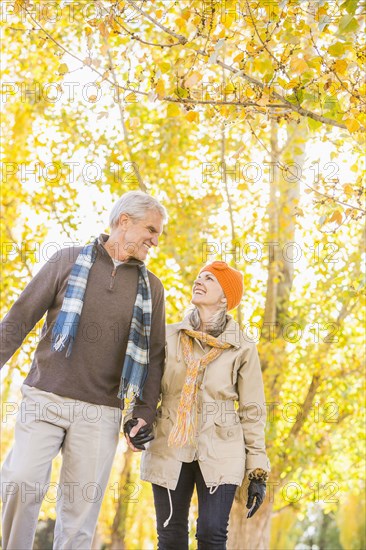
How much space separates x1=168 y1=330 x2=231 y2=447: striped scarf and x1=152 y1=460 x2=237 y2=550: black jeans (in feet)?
0.60

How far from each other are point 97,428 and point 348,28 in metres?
2.15

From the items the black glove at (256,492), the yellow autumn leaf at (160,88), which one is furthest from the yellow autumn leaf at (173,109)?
the black glove at (256,492)

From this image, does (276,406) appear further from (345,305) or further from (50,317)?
(50,317)

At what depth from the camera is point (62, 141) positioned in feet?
29.9

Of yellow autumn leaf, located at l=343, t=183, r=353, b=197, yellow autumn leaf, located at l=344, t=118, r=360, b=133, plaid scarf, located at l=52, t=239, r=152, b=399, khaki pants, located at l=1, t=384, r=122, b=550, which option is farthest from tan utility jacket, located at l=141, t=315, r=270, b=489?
yellow autumn leaf, located at l=344, t=118, r=360, b=133

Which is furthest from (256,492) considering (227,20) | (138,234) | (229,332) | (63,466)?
(227,20)

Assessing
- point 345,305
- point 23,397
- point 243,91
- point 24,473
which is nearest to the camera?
point 24,473

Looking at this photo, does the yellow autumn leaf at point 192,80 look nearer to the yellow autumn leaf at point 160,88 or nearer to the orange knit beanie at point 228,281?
the yellow autumn leaf at point 160,88

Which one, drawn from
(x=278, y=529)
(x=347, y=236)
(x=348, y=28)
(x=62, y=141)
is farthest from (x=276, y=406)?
(x=278, y=529)

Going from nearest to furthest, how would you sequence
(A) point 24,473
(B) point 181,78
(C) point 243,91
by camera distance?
1. (A) point 24,473
2. (B) point 181,78
3. (C) point 243,91

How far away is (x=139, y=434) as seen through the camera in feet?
13.4

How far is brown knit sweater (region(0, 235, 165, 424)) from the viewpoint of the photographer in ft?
12.8

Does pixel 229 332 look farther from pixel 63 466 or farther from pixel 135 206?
pixel 63 466

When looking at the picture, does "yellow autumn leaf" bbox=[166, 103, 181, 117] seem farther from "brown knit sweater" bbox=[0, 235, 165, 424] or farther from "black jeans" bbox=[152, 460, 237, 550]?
"black jeans" bbox=[152, 460, 237, 550]
